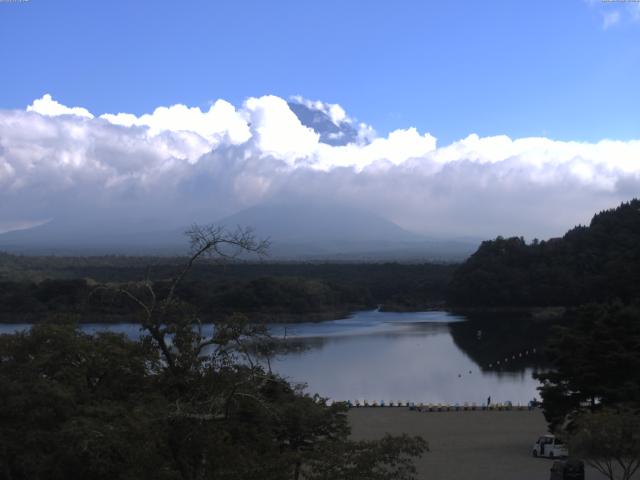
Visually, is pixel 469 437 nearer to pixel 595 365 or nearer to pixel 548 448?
pixel 548 448

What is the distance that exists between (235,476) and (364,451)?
2.58 feet

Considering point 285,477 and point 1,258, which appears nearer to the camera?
point 285,477

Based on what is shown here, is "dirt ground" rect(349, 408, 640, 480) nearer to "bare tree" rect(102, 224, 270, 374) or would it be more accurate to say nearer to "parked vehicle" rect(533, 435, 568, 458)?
"parked vehicle" rect(533, 435, 568, 458)

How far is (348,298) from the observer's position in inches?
1758

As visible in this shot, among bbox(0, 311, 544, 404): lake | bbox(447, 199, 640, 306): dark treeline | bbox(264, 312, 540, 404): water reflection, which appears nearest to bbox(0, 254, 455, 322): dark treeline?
bbox(0, 311, 544, 404): lake

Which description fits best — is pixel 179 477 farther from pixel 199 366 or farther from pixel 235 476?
pixel 199 366

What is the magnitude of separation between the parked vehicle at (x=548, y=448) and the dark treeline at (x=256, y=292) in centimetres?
1925

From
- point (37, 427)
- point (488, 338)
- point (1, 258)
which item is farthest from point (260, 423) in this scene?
point (1, 258)

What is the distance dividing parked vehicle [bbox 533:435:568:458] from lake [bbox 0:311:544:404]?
14.9 feet

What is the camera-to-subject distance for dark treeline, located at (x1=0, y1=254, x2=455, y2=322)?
35.8 meters

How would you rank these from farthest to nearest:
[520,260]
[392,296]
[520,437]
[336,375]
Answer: [392,296]
[520,260]
[336,375]
[520,437]

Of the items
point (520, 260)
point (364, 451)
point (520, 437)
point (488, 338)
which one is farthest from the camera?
point (520, 260)

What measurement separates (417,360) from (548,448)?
14541 mm

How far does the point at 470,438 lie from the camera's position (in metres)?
11.6
